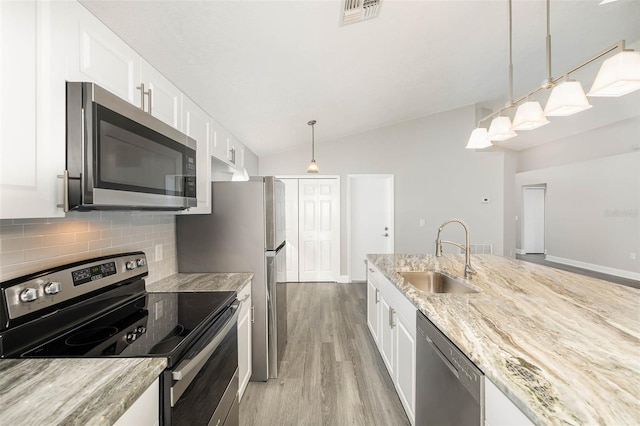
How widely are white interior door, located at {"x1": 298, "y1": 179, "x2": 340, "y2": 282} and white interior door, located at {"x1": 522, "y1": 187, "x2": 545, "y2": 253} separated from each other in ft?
22.6

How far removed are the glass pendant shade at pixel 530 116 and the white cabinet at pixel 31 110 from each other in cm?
237

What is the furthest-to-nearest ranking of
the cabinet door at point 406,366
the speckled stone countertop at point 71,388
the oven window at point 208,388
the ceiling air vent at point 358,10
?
the ceiling air vent at point 358,10 < the cabinet door at point 406,366 < the oven window at point 208,388 < the speckled stone countertop at point 71,388

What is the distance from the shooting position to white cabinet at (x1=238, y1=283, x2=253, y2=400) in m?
1.81

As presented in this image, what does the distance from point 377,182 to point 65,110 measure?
4.62m

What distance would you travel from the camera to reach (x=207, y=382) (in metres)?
1.16

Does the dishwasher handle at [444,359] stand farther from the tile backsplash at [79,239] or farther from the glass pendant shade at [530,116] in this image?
the tile backsplash at [79,239]

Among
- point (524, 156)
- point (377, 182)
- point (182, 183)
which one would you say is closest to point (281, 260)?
point (182, 183)

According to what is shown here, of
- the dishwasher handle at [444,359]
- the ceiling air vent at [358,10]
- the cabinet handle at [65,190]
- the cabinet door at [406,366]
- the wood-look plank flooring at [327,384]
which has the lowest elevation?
the wood-look plank flooring at [327,384]

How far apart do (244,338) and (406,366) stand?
1090 mm

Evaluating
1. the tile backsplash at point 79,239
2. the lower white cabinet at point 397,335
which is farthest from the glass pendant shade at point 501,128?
the tile backsplash at point 79,239

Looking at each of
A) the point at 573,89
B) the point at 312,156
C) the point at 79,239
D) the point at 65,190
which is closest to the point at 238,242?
A: the point at 79,239

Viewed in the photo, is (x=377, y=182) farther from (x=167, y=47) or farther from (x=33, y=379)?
(x=33, y=379)

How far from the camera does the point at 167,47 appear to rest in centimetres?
137

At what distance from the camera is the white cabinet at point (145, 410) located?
720 mm
